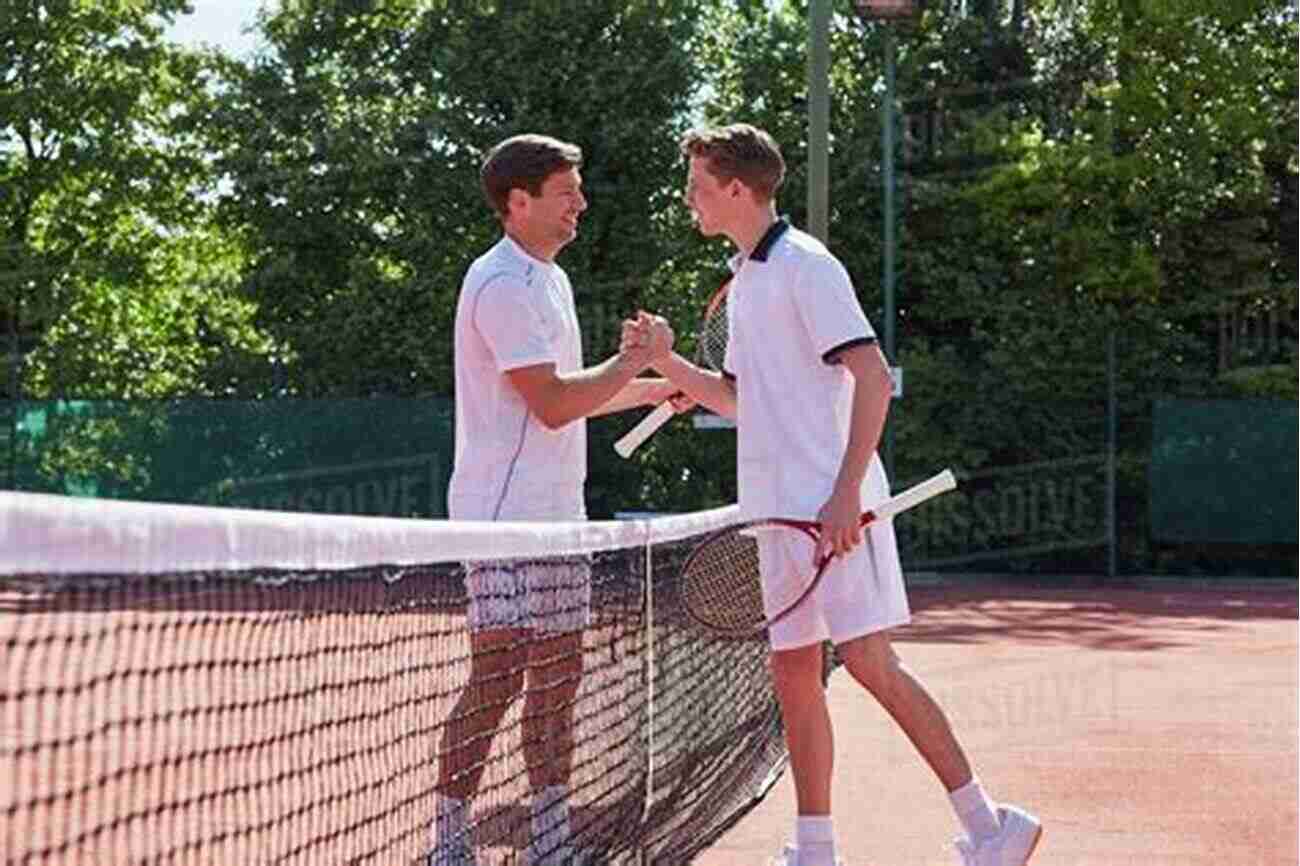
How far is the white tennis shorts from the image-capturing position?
15.4 feet

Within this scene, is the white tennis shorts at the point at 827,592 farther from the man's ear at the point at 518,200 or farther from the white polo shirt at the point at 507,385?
the man's ear at the point at 518,200

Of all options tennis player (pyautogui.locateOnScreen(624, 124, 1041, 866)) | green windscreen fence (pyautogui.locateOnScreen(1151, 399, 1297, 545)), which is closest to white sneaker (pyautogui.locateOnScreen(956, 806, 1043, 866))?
tennis player (pyautogui.locateOnScreen(624, 124, 1041, 866))

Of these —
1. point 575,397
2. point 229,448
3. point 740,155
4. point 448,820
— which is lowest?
point 448,820

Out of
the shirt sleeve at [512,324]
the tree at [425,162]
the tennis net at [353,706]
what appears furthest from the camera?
the tree at [425,162]

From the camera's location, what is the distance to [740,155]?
473 cm

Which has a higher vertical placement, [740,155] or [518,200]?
[740,155]

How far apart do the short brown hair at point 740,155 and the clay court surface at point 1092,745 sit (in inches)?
57.1

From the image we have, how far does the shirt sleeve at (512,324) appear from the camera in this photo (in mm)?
4410

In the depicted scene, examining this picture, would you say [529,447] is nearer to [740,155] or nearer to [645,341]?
[645,341]

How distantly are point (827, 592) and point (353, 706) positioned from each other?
11.4ft

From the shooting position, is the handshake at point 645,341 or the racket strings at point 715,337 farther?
the racket strings at point 715,337

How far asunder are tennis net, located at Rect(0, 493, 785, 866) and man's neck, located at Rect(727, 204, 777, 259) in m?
0.59

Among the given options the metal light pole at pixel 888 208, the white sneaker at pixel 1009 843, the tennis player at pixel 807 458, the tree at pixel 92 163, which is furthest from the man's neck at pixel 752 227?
the tree at pixel 92 163

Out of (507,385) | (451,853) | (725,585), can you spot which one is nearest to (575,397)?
(507,385)
